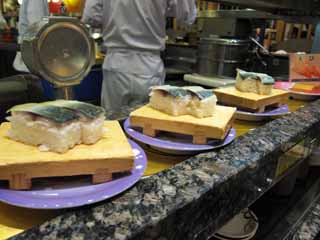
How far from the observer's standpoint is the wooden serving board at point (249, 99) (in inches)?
42.4

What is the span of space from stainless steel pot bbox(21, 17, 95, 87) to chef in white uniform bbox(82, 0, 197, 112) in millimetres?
1122

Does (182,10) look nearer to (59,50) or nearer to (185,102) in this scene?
(185,102)

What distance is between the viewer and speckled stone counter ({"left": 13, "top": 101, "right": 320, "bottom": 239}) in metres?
0.50

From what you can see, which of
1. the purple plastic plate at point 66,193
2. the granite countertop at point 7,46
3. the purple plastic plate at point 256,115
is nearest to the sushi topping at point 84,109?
the purple plastic plate at point 66,193

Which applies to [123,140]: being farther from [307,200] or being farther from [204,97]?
[307,200]

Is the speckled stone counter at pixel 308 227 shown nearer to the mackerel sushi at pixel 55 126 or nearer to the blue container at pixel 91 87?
the mackerel sushi at pixel 55 126

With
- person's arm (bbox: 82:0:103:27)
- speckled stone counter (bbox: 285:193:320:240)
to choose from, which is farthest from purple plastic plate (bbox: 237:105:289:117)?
person's arm (bbox: 82:0:103:27)

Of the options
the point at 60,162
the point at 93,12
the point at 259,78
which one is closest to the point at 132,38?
the point at 93,12

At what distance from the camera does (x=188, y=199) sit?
0.59m

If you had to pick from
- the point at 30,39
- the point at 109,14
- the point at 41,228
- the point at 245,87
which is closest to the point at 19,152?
the point at 41,228

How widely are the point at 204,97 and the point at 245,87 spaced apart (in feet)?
1.27

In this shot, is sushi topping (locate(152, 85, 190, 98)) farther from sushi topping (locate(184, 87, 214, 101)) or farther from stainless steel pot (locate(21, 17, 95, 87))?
stainless steel pot (locate(21, 17, 95, 87))

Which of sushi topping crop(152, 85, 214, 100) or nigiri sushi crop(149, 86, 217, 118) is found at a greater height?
sushi topping crop(152, 85, 214, 100)

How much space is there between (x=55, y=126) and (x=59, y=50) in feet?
0.71
